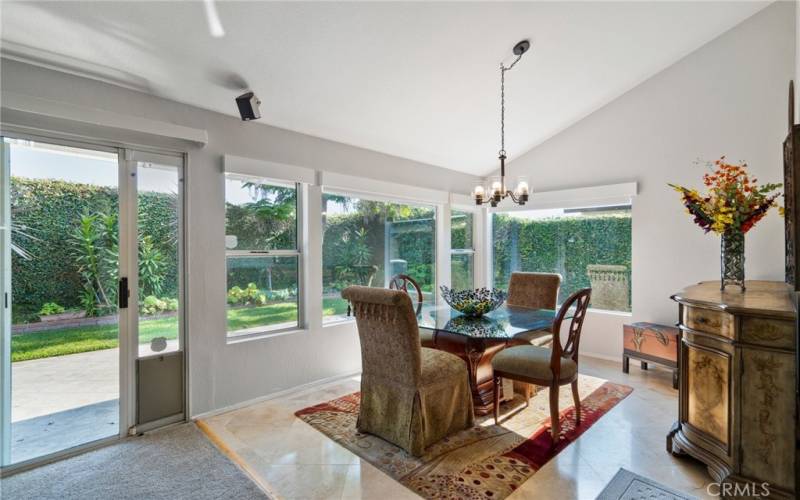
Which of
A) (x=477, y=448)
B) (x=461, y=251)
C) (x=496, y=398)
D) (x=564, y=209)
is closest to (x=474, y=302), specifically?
(x=496, y=398)

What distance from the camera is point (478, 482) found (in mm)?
2002

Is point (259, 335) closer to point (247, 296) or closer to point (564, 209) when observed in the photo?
point (247, 296)

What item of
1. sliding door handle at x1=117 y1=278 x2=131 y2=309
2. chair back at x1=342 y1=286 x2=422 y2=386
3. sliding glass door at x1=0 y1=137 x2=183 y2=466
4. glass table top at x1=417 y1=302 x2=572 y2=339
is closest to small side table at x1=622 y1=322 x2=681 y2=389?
glass table top at x1=417 y1=302 x2=572 y2=339

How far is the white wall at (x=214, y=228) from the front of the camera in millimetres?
2334

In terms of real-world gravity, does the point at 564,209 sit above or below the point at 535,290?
above

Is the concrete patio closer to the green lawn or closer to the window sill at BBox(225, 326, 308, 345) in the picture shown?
the green lawn

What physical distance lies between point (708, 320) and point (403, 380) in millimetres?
1756

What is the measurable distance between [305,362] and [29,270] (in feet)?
6.72

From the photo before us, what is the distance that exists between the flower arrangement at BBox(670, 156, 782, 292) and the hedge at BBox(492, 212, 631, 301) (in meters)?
1.88

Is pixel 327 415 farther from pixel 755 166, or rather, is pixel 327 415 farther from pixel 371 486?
pixel 755 166

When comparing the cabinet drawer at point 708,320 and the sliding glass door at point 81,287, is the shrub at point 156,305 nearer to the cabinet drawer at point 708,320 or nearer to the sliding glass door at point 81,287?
the sliding glass door at point 81,287

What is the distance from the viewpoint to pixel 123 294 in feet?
8.32

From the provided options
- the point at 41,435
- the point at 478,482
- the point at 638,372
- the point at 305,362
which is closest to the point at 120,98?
the point at 41,435

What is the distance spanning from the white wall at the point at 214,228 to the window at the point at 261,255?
0.45 ft
